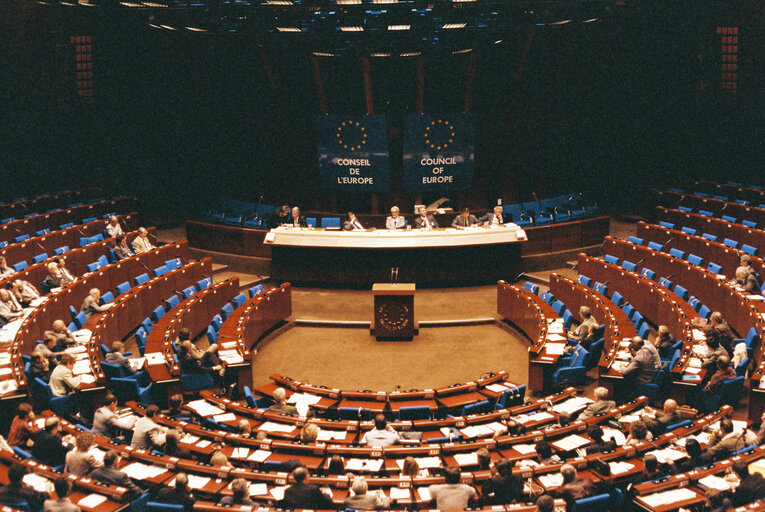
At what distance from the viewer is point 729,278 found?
14.2 metres

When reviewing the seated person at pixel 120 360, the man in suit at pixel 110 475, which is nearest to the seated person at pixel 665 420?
the man in suit at pixel 110 475

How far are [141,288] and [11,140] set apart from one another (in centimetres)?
1057

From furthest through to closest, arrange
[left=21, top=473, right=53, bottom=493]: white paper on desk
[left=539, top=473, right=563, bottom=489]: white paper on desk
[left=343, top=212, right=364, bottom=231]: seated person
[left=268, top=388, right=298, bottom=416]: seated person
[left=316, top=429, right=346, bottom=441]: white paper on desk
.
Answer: [left=343, top=212, right=364, bottom=231]: seated person < [left=268, top=388, right=298, bottom=416]: seated person < [left=316, top=429, right=346, bottom=441]: white paper on desk < [left=539, top=473, right=563, bottom=489]: white paper on desk < [left=21, top=473, right=53, bottom=493]: white paper on desk

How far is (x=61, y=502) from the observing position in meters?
6.02

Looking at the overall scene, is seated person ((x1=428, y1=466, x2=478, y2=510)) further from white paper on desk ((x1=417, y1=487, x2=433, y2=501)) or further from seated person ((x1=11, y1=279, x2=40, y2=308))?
seated person ((x1=11, y1=279, x2=40, y2=308))

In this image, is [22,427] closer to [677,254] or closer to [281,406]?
[281,406]

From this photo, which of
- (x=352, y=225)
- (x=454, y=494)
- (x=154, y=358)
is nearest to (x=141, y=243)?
(x=352, y=225)

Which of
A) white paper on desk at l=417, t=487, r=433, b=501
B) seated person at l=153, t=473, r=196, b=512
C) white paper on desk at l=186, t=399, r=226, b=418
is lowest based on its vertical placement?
white paper on desk at l=186, t=399, r=226, b=418

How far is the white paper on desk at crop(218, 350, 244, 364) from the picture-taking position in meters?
10.5

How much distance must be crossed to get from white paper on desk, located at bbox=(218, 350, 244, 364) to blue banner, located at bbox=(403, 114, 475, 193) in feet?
29.7

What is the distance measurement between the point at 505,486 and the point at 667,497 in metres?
1.55

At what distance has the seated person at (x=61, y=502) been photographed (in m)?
5.98

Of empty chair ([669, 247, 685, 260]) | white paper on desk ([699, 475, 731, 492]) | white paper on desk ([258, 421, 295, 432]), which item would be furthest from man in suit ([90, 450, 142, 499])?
empty chair ([669, 247, 685, 260])

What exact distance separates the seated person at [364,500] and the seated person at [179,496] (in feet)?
4.70
